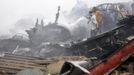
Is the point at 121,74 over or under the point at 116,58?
under

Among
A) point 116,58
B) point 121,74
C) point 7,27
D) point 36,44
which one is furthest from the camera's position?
point 7,27

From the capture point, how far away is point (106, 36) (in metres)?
15.2

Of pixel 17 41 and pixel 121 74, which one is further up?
pixel 121 74

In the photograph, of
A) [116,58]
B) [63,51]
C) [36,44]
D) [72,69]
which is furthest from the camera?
[36,44]

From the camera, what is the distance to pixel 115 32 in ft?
48.9

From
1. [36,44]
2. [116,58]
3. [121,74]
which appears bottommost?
[36,44]

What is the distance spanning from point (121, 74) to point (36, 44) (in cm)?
1990

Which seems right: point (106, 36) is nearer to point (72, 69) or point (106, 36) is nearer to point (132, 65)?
point (132, 65)

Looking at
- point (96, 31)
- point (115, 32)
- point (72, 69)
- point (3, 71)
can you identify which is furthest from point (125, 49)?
point (96, 31)

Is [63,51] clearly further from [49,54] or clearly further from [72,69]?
[72,69]

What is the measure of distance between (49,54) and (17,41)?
8.27 metres

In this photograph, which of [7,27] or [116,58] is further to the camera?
[7,27]

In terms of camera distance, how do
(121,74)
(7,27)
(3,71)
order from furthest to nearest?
(7,27) < (3,71) < (121,74)

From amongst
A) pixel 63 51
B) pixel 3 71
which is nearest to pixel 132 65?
pixel 3 71
